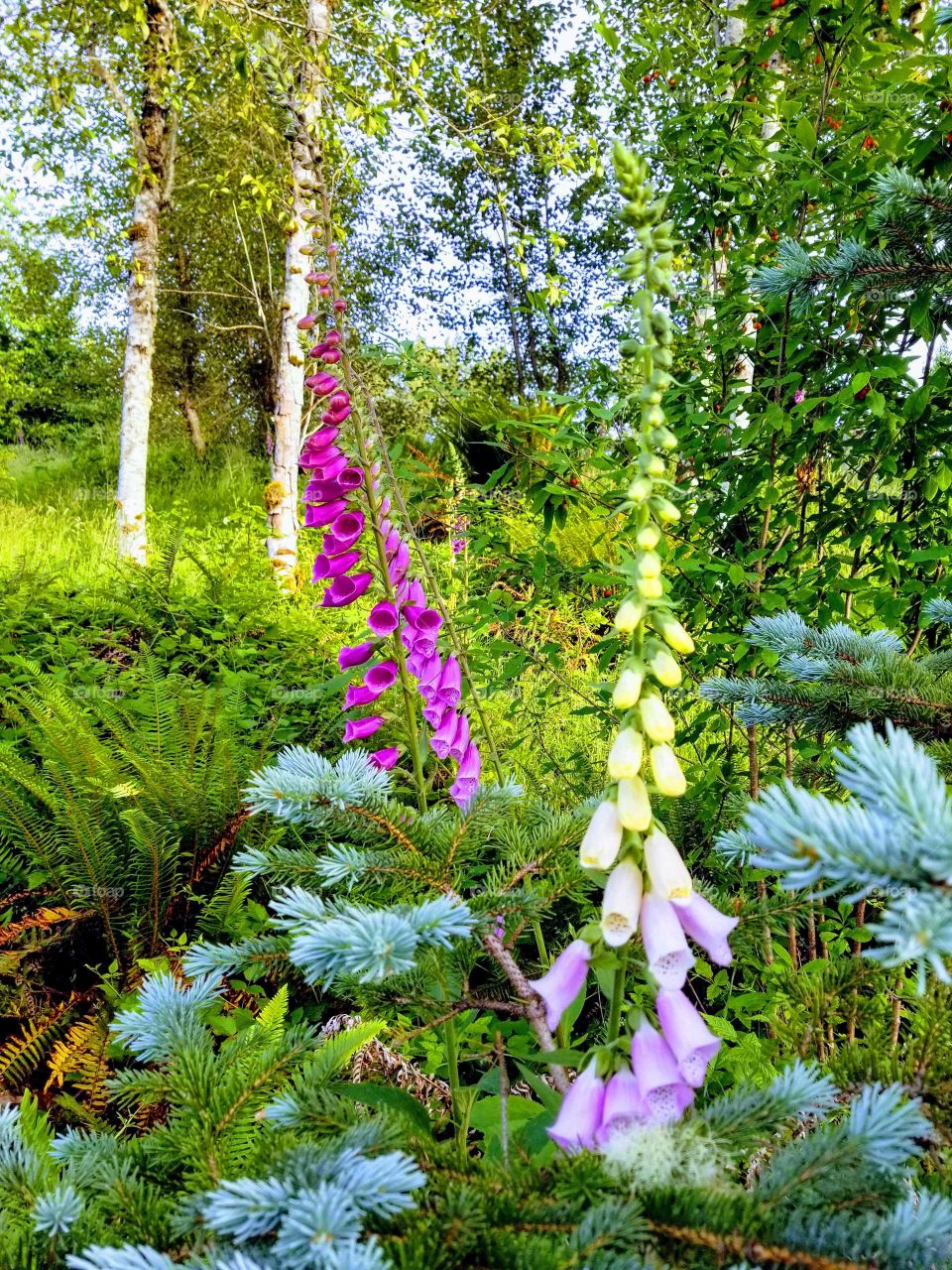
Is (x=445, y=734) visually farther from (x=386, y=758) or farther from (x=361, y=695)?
(x=361, y=695)

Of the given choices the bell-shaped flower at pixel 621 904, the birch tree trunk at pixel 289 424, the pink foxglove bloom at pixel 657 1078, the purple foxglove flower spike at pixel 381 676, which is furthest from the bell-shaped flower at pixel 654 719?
the birch tree trunk at pixel 289 424

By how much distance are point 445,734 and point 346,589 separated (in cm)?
39

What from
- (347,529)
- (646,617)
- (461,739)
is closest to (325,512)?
(347,529)

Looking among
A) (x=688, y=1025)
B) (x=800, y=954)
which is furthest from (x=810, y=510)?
(x=688, y=1025)

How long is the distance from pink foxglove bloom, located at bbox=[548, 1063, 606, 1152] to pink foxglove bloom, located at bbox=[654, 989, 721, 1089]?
0.07 metres

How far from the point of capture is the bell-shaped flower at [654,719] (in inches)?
25.1

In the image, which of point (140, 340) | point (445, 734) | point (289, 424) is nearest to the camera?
point (445, 734)

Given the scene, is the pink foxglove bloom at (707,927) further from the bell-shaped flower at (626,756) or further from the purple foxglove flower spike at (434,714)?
the purple foxglove flower spike at (434,714)

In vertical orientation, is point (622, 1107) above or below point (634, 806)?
below

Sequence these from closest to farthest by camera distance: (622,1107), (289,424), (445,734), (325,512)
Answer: (622,1107), (445,734), (325,512), (289,424)

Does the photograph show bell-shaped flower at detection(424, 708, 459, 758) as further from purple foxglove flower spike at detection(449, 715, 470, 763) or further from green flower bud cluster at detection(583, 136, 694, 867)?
green flower bud cluster at detection(583, 136, 694, 867)

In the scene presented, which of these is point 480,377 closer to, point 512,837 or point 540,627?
point 540,627

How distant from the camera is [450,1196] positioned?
0.52 m

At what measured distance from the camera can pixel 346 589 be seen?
1648mm
